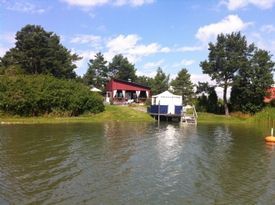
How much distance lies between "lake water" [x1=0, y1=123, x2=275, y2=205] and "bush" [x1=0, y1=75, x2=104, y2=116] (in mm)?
19911

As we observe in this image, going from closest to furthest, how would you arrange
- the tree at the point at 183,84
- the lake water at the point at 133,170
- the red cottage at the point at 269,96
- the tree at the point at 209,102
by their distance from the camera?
the lake water at the point at 133,170 < the red cottage at the point at 269,96 < the tree at the point at 209,102 < the tree at the point at 183,84

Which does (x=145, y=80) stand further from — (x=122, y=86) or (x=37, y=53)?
(x=37, y=53)

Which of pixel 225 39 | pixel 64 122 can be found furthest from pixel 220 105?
pixel 64 122

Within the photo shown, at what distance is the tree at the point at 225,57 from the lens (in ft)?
203

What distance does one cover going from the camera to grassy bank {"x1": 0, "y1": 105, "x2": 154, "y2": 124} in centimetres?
5047

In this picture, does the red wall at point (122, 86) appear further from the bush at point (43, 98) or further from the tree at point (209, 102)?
the bush at point (43, 98)

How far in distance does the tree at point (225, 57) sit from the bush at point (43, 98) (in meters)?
16.6

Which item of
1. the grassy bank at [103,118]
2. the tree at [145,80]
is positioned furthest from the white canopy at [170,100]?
the tree at [145,80]

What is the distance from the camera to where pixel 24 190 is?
1706cm

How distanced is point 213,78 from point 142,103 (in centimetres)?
1453

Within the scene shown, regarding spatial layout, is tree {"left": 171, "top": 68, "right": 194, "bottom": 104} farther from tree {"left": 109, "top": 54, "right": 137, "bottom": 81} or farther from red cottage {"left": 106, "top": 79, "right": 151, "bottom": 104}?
tree {"left": 109, "top": 54, "right": 137, "bottom": 81}

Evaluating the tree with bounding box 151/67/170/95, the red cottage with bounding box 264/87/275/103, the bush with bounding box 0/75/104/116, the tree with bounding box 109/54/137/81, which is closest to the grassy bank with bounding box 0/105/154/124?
the bush with bounding box 0/75/104/116

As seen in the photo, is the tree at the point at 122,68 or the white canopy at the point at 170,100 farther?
the tree at the point at 122,68

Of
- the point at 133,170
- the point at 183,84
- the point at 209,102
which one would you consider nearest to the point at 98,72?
the point at 183,84
